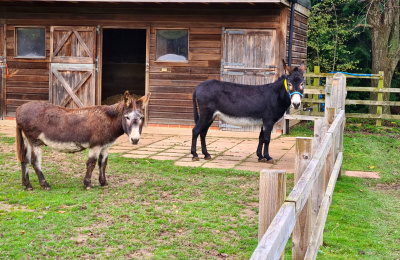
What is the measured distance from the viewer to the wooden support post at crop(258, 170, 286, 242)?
2.84 metres

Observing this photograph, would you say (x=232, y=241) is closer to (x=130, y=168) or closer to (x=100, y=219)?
(x=100, y=219)

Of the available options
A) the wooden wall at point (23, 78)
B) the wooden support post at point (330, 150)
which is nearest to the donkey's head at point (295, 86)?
the wooden support post at point (330, 150)

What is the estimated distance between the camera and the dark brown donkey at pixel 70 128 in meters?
7.25

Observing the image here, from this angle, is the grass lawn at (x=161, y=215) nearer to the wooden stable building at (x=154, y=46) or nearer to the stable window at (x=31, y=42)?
the wooden stable building at (x=154, y=46)

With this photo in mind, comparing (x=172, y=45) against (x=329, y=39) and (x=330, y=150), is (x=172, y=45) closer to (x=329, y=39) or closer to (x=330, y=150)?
(x=330, y=150)

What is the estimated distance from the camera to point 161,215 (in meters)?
6.27

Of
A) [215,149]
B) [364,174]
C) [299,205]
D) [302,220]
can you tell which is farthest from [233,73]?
[299,205]

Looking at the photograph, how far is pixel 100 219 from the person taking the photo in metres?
6.02

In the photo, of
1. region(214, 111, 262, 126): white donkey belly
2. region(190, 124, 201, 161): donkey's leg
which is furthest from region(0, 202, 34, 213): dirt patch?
region(214, 111, 262, 126): white donkey belly

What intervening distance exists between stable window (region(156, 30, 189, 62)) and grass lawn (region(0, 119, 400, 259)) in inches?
203

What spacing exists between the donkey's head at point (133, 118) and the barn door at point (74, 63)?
298 inches

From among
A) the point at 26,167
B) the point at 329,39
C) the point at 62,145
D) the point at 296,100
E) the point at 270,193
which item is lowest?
the point at 26,167

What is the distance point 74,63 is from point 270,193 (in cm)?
1243

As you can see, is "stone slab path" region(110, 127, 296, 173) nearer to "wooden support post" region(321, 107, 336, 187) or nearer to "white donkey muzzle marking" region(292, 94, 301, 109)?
"white donkey muzzle marking" region(292, 94, 301, 109)
